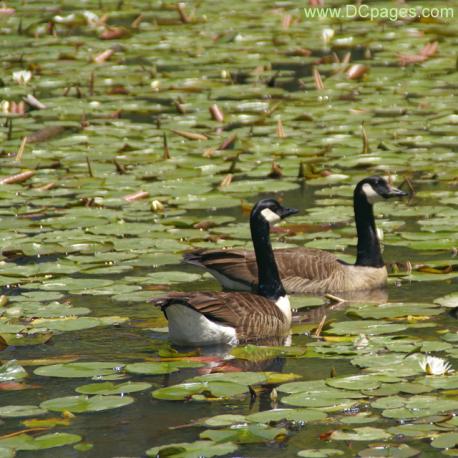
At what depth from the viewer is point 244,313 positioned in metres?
9.69

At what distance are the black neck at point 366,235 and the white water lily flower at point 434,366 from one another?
2.72m

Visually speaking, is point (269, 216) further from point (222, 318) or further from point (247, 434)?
point (247, 434)

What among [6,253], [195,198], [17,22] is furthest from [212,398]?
[17,22]

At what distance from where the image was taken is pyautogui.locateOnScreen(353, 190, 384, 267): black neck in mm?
11109

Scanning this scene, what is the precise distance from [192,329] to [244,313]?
1.57 ft

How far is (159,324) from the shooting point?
996 cm

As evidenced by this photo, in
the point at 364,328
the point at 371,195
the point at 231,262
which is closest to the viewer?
the point at 364,328

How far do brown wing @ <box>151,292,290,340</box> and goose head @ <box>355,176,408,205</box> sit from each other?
1.84m

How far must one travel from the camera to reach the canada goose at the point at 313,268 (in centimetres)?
1094

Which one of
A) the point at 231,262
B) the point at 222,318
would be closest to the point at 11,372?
the point at 222,318

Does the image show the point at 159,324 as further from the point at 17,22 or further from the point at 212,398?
the point at 17,22

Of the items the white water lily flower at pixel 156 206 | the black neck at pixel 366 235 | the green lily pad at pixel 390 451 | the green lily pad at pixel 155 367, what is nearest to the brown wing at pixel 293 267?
the black neck at pixel 366 235

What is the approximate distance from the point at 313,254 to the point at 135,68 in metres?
8.81

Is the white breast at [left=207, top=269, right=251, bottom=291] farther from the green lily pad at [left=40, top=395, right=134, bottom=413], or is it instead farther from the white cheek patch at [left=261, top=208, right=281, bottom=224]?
the green lily pad at [left=40, top=395, right=134, bottom=413]
